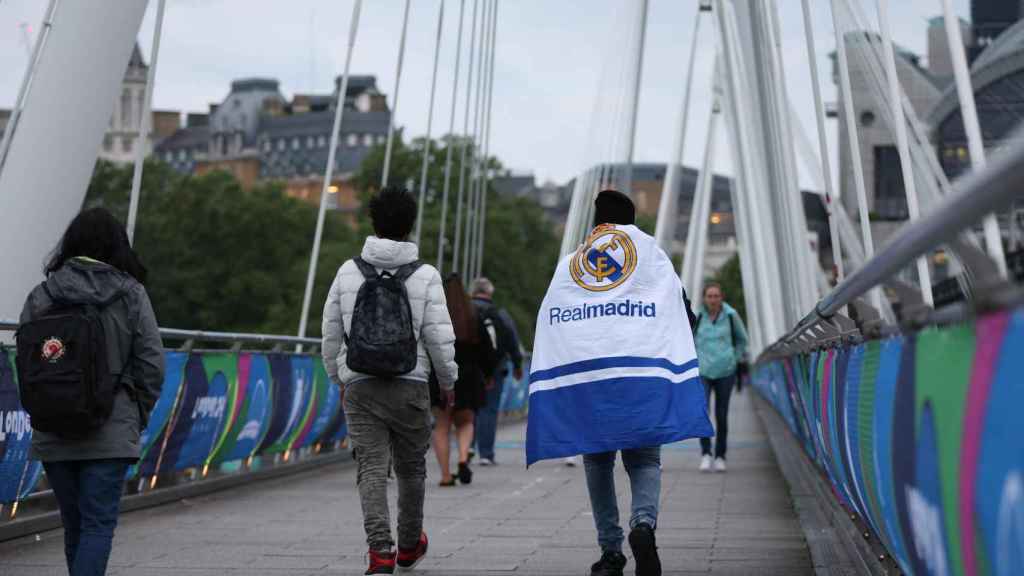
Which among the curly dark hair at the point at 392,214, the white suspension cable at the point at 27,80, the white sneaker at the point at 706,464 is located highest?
the white suspension cable at the point at 27,80

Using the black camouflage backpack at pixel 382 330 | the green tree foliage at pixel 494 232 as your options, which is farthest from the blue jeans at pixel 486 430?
the green tree foliage at pixel 494 232

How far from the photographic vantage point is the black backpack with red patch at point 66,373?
18.4 feet

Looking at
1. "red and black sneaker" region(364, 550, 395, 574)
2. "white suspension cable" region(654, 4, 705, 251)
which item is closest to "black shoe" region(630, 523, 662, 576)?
"red and black sneaker" region(364, 550, 395, 574)

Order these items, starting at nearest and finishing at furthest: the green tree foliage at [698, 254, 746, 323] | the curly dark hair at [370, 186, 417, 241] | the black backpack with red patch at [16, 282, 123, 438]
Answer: the black backpack with red patch at [16, 282, 123, 438]
the curly dark hair at [370, 186, 417, 241]
the green tree foliage at [698, 254, 746, 323]

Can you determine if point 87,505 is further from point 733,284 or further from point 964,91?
point 733,284

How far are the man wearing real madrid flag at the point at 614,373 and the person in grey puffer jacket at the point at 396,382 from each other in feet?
2.04

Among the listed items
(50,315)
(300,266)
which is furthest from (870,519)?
(300,266)

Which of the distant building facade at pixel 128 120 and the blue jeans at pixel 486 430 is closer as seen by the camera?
the blue jeans at pixel 486 430

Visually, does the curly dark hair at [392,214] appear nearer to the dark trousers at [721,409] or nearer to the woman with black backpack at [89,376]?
the woman with black backpack at [89,376]

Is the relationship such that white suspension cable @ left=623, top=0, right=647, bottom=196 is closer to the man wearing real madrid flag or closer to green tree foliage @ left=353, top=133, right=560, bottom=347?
the man wearing real madrid flag

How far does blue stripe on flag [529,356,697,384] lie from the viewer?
21.8ft

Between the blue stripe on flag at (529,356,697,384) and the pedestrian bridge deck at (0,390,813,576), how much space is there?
1.02 m

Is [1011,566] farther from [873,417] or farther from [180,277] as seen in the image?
[180,277]

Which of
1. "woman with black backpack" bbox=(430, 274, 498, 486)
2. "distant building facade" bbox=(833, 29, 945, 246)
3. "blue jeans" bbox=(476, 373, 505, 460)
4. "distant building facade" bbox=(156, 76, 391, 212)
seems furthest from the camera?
"distant building facade" bbox=(156, 76, 391, 212)
